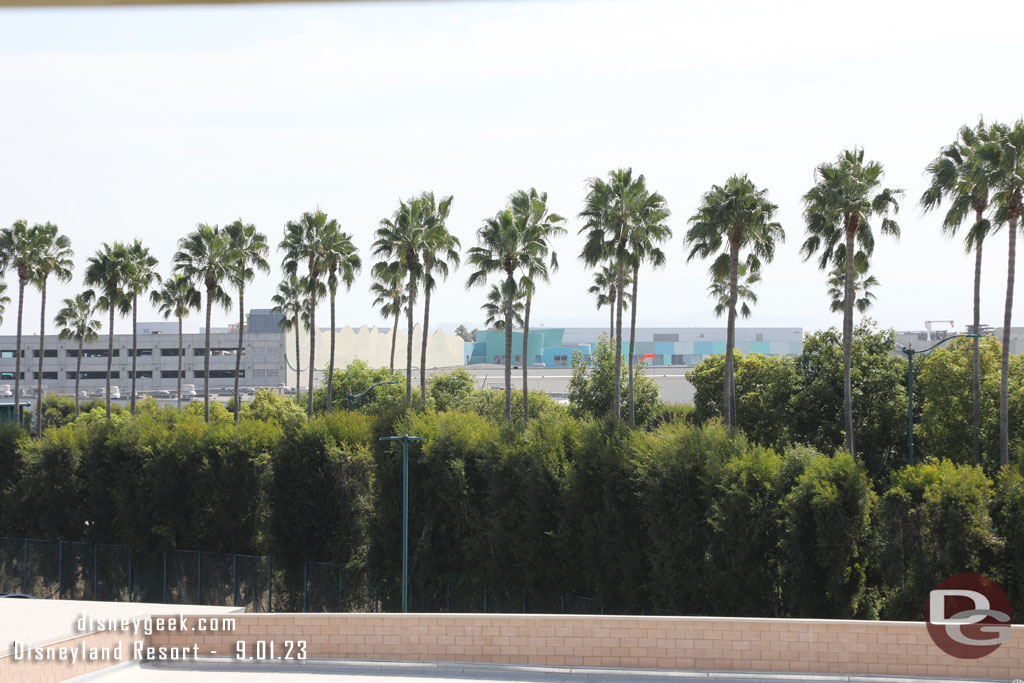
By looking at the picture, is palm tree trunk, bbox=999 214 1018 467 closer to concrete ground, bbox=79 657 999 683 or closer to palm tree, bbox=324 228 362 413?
concrete ground, bbox=79 657 999 683

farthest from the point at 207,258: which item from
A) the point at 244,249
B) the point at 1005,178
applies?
the point at 1005,178

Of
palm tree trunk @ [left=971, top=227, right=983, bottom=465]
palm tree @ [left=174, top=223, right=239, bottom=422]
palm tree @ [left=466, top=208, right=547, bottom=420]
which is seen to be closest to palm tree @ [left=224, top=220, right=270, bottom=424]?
palm tree @ [left=174, top=223, right=239, bottom=422]

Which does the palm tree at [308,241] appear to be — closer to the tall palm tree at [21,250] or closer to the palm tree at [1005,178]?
the tall palm tree at [21,250]

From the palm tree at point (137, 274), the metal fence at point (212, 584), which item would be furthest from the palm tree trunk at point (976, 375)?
the palm tree at point (137, 274)

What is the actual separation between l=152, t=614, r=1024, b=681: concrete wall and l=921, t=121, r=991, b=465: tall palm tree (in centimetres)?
2285

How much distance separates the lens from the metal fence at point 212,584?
3525 centimetres

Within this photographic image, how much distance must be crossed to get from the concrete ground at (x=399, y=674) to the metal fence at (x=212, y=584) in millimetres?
15546

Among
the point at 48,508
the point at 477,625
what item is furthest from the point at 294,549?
the point at 477,625

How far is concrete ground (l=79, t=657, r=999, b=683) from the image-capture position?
16.6 m

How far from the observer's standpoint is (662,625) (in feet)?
56.2

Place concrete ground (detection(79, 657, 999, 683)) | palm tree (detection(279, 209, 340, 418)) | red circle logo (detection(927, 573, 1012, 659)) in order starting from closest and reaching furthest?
red circle logo (detection(927, 573, 1012, 659))
concrete ground (detection(79, 657, 999, 683))
palm tree (detection(279, 209, 340, 418))

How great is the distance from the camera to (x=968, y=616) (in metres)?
21.9

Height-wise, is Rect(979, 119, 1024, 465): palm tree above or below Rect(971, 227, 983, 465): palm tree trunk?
above

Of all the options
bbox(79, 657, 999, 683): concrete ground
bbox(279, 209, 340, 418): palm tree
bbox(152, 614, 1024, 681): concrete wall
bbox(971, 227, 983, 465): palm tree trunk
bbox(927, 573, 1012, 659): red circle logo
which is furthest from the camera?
bbox(279, 209, 340, 418): palm tree
